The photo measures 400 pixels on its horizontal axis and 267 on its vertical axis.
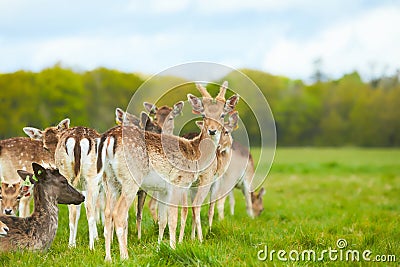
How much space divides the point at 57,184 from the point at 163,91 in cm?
196

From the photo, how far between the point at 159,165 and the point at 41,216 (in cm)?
164

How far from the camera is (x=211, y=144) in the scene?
7.22 m

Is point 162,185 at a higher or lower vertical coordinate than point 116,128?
lower

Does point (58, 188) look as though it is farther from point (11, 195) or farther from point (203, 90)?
point (203, 90)

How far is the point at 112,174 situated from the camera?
6453 mm

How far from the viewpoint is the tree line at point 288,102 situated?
112ft

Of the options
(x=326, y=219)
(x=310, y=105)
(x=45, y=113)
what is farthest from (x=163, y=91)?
(x=310, y=105)

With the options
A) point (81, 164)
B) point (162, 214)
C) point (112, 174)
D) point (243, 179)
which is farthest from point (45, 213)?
point (243, 179)

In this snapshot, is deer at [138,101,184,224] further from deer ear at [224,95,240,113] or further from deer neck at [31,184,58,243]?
deer neck at [31,184,58,243]

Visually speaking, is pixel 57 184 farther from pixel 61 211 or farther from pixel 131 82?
pixel 131 82

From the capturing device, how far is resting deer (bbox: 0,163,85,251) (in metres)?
6.23

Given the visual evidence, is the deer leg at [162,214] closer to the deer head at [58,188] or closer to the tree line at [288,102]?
the deer head at [58,188]

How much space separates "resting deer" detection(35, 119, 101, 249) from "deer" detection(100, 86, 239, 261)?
328mm

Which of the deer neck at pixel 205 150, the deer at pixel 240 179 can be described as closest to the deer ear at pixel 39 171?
the deer neck at pixel 205 150
